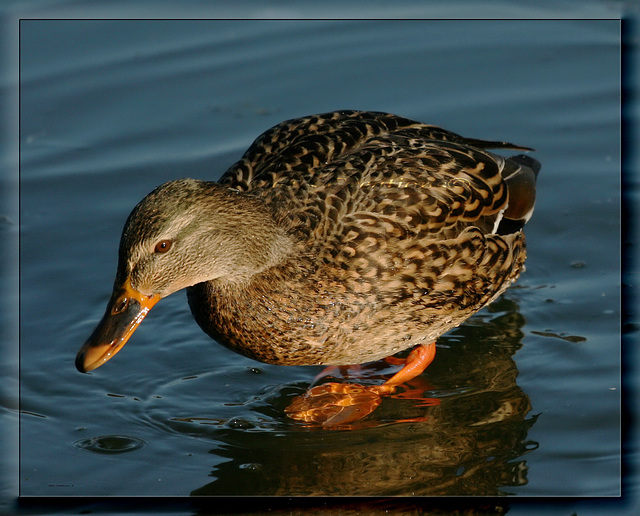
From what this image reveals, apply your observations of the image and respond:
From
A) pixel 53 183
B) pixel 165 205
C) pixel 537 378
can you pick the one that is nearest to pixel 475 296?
pixel 537 378

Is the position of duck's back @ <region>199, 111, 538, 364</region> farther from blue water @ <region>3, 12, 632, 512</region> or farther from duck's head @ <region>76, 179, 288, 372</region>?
blue water @ <region>3, 12, 632, 512</region>

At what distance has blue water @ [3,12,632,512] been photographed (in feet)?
18.8

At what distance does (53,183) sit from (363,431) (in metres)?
3.90

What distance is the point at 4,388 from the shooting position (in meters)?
6.48

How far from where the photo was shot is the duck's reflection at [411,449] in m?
5.54

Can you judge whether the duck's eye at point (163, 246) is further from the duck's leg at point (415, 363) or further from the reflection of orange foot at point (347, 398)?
the duck's leg at point (415, 363)

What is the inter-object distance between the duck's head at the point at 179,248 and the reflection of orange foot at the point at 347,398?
0.90 m

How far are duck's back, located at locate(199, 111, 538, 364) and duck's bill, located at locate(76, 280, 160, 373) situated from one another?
57 cm

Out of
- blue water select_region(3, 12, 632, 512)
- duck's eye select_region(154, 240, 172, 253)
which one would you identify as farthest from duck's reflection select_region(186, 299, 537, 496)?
duck's eye select_region(154, 240, 172, 253)

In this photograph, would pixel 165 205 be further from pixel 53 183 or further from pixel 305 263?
pixel 53 183

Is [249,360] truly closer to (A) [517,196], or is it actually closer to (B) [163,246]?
(B) [163,246]

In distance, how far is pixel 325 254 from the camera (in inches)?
230

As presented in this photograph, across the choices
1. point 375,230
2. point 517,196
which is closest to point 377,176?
point 375,230

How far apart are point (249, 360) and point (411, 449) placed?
1.39 metres
